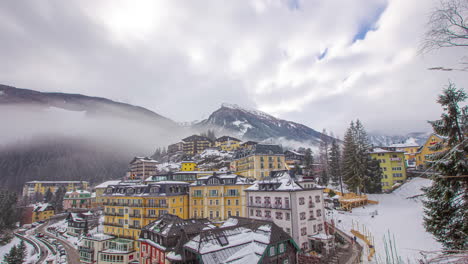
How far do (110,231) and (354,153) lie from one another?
62855 mm

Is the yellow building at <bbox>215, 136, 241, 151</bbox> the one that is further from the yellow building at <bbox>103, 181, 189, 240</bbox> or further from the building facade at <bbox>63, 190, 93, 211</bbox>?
the yellow building at <bbox>103, 181, 189, 240</bbox>

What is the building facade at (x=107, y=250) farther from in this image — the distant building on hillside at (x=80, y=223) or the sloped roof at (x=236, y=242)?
the sloped roof at (x=236, y=242)

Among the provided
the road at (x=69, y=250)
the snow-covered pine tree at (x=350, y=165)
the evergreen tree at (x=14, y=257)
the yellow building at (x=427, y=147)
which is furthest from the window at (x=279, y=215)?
the evergreen tree at (x=14, y=257)

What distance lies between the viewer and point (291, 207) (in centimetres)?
3559

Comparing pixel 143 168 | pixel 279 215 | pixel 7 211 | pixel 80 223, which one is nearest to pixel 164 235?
pixel 279 215

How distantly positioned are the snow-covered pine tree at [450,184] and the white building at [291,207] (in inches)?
736

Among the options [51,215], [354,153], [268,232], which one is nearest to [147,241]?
[268,232]

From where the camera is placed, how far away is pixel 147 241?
116 feet

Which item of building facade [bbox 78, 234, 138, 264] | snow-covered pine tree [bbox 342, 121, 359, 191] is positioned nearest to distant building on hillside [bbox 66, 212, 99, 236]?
building facade [bbox 78, 234, 138, 264]

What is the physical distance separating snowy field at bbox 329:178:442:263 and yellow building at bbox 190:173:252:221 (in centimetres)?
1987

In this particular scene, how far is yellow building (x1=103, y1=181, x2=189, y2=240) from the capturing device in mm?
47812

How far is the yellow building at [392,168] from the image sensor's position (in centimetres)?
5888

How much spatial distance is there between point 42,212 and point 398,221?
5139 inches

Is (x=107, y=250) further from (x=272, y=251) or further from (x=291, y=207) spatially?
(x=291, y=207)
